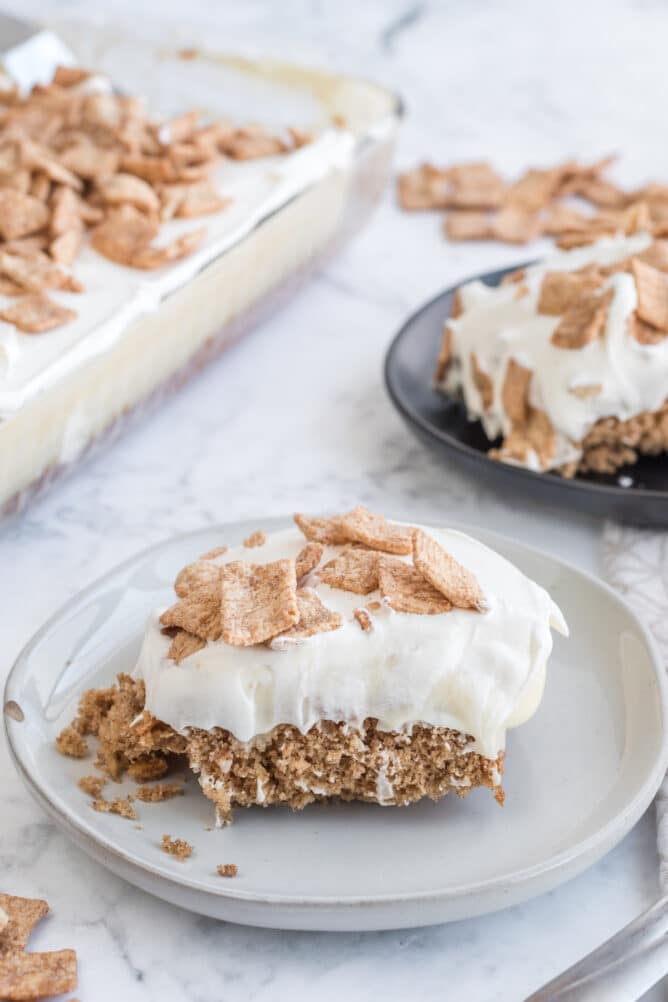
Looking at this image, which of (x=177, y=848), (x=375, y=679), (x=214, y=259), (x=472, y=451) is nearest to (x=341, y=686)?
(x=375, y=679)

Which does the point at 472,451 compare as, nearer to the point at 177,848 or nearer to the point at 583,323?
the point at 583,323

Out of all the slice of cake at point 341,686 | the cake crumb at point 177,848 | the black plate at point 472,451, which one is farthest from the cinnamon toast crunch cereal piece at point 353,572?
the black plate at point 472,451

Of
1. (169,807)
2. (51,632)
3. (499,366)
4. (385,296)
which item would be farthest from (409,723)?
(385,296)

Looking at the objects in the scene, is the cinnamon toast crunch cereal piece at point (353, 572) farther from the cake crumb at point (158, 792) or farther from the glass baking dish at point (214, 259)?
the glass baking dish at point (214, 259)

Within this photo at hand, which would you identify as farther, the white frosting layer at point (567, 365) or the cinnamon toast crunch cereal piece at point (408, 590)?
the white frosting layer at point (567, 365)

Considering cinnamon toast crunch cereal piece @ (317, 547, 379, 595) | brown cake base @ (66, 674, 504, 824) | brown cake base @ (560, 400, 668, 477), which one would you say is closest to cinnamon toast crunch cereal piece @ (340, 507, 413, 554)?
cinnamon toast crunch cereal piece @ (317, 547, 379, 595)

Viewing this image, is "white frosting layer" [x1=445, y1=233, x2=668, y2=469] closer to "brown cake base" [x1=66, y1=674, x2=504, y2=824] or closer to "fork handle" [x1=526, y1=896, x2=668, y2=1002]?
"brown cake base" [x1=66, y1=674, x2=504, y2=824]
